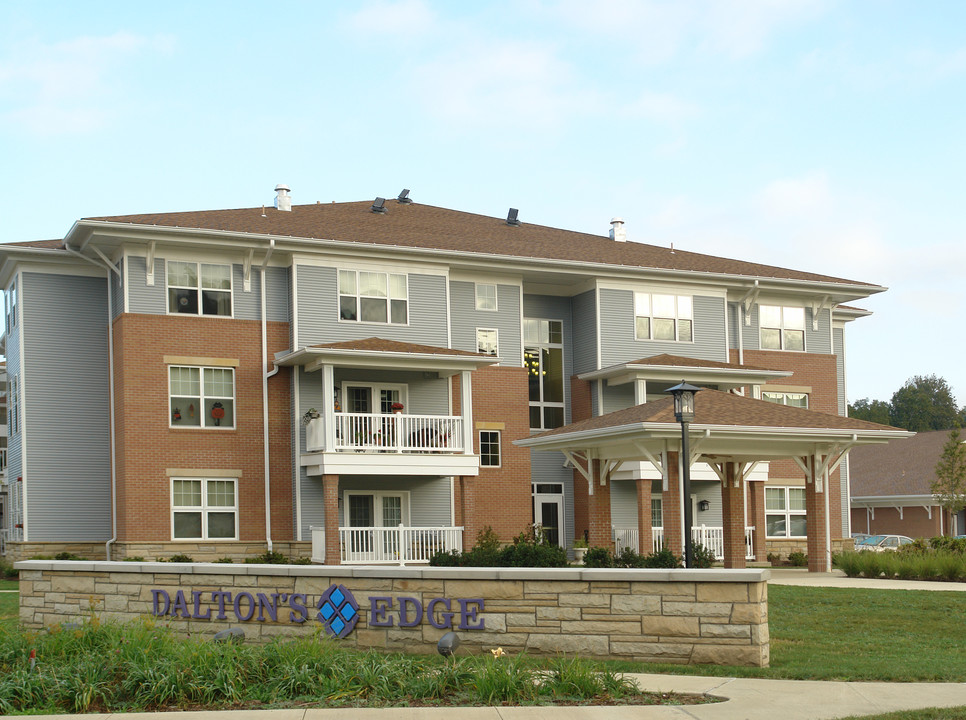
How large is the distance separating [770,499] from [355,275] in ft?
53.1

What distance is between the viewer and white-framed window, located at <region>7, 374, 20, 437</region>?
31156 mm

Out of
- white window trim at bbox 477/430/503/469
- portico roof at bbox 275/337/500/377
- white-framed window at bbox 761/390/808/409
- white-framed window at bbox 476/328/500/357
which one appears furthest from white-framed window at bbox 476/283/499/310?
white-framed window at bbox 761/390/808/409

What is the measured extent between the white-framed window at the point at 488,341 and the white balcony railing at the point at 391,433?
10.5ft

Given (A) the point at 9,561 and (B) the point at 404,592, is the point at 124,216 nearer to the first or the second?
(A) the point at 9,561

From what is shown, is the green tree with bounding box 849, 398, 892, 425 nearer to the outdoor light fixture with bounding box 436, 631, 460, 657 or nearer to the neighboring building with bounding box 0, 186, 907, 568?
the neighboring building with bounding box 0, 186, 907, 568

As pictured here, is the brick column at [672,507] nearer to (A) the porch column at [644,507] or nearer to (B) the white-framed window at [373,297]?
(A) the porch column at [644,507]

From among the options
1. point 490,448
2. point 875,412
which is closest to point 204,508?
point 490,448

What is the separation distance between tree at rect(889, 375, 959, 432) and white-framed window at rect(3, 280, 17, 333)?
84560 millimetres

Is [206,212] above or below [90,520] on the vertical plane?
above

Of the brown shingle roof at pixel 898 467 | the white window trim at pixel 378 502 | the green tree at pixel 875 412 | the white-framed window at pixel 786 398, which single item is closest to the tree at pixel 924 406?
the green tree at pixel 875 412

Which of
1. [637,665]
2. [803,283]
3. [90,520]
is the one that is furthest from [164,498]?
[803,283]

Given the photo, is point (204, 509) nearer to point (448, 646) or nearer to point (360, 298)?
point (360, 298)

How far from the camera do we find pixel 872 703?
10.5 m

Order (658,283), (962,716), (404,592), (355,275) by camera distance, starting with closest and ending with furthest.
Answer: (962,716), (404,592), (355,275), (658,283)
